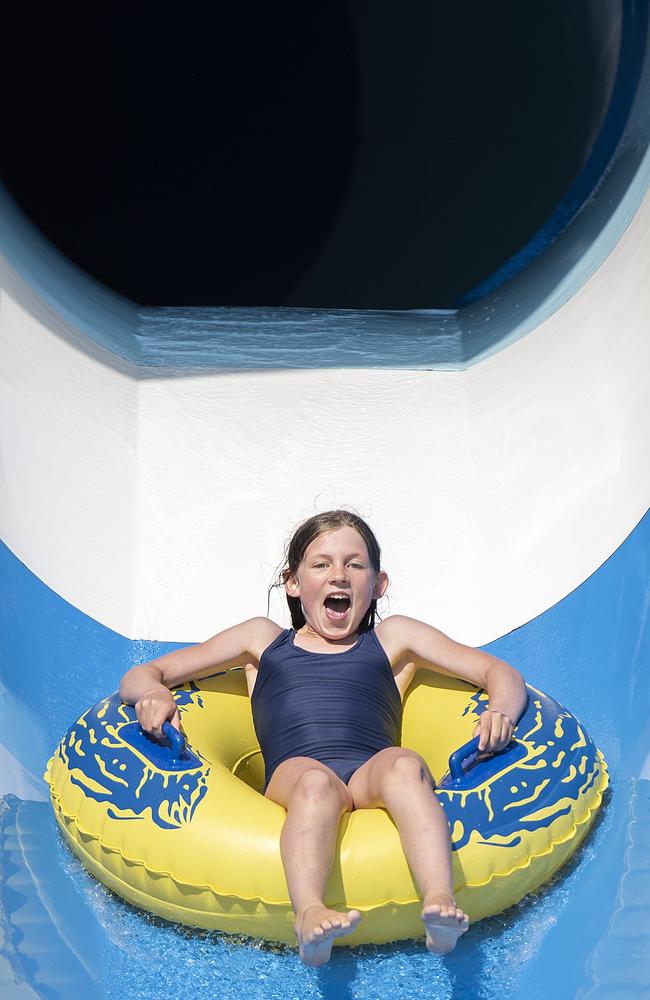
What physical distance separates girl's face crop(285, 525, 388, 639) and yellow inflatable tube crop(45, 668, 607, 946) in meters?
0.31

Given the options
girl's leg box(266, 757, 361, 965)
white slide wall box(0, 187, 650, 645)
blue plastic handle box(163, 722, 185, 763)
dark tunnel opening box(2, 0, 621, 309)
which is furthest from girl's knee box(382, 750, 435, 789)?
dark tunnel opening box(2, 0, 621, 309)

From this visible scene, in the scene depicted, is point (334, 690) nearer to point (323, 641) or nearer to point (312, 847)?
point (323, 641)

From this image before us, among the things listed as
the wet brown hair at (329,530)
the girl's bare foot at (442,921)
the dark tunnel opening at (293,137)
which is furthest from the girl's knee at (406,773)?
the dark tunnel opening at (293,137)

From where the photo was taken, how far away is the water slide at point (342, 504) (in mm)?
2102

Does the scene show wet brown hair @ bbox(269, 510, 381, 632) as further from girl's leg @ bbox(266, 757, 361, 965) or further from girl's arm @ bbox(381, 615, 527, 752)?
girl's leg @ bbox(266, 757, 361, 965)

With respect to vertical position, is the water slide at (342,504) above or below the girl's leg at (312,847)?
above

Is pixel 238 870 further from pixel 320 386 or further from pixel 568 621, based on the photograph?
pixel 320 386

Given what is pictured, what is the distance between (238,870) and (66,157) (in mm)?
5171

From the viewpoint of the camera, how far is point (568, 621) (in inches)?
124

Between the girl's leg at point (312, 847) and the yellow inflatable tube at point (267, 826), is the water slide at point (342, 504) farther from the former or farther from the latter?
the girl's leg at point (312, 847)

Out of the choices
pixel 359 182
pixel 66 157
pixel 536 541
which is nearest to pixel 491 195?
pixel 359 182

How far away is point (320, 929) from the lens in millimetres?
1766

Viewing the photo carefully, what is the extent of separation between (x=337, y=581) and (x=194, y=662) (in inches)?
14.2

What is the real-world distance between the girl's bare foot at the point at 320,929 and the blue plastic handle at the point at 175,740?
0.50 meters
